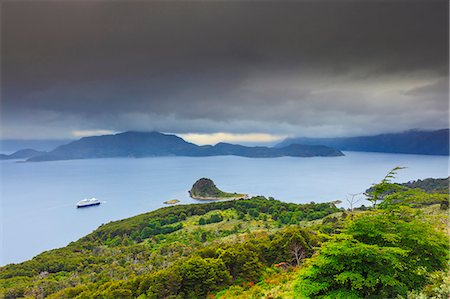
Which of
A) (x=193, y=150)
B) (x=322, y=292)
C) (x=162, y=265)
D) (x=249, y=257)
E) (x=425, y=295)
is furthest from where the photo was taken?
(x=193, y=150)

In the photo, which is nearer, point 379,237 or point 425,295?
point 425,295

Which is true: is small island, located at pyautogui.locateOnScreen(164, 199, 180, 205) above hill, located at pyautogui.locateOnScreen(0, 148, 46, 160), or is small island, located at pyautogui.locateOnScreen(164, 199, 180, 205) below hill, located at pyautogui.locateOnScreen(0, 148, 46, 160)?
below

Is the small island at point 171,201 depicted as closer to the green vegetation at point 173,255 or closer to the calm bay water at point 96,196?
the calm bay water at point 96,196

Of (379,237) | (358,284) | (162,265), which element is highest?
(379,237)

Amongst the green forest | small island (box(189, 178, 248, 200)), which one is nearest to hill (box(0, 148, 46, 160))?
small island (box(189, 178, 248, 200))

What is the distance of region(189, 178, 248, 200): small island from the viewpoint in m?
55.6

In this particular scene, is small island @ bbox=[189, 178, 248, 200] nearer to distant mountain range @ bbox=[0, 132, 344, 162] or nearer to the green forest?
the green forest

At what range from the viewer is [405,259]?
4.23 metres

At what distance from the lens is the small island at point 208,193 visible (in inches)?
2188

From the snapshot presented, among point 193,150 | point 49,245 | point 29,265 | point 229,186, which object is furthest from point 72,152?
point 29,265

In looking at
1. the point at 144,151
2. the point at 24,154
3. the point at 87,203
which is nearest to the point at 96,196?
the point at 87,203

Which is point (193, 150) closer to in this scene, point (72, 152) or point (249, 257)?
point (72, 152)

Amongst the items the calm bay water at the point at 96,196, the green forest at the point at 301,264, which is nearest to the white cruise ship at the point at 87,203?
the calm bay water at the point at 96,196

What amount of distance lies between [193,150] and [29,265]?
580 ft
